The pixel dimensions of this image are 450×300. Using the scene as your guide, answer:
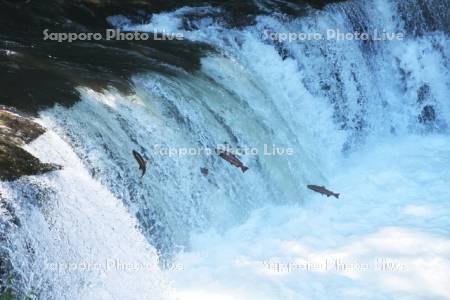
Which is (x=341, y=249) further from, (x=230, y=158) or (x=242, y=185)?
(x=230, y=158)

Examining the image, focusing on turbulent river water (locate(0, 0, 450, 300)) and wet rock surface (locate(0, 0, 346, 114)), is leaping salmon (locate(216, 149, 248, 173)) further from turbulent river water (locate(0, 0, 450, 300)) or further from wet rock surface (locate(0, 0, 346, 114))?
wet rock surface (locate(0, 0, 346, 114))

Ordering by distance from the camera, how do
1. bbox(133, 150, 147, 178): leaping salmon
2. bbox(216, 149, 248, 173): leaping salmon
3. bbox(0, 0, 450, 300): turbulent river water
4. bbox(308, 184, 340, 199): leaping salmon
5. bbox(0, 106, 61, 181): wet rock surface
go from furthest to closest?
1. bbox(308, 184, 340, 199): leaping salmon
2. bbox(216, 149, 248, 173): leaping salmon
3. bbox(133, 150, 147, 178): leaping salmon
4. bbox(0, 0, 450, 300): turbulent river water
5. bbox(0, 106, 61, 181): wet rock surface

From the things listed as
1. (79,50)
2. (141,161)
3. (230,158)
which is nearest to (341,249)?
(230,158)

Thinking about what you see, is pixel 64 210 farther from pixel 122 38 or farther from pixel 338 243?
pixel 122 38

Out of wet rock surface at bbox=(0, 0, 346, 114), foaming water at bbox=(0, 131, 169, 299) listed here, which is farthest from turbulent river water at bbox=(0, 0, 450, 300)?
wet rock surface at bbox=(0, 0, 346, 114)

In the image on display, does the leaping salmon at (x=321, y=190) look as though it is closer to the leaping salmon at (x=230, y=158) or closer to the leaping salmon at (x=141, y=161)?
the leaping salmon at (x=230, y=158)
